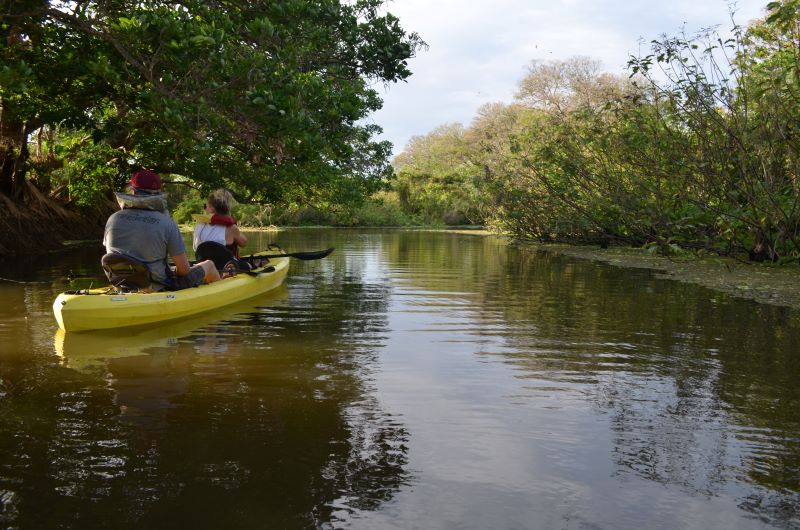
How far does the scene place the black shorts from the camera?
25.6 ft

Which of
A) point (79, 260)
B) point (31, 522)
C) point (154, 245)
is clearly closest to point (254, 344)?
point (154, 245)

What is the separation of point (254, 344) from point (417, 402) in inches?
93.6

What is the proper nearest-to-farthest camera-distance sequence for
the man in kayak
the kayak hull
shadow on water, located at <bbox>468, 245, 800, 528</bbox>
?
shadow on water, located at <bbox>468, 245, 800, 528</bbox> < the kayak hull < the man in kayak

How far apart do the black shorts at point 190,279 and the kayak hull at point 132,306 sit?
116 millimetres

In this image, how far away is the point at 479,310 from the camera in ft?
29.6

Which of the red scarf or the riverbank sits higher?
the red scarf

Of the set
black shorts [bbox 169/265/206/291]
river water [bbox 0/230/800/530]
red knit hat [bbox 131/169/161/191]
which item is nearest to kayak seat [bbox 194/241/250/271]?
black shorts [bbox 169/265/206/291]

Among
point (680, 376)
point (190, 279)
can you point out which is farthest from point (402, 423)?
point (190, 279)

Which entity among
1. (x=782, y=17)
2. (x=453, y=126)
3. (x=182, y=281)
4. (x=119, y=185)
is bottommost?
(x=182, y=281)

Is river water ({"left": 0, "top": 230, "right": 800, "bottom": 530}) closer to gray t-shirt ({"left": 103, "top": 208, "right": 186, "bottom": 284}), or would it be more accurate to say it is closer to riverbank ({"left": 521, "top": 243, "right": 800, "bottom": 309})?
gray t-shirt ({"left": 103, "top": 208, "right": 186, "bottom": 284})

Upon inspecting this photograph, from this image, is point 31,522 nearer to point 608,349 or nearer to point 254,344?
point 254,344

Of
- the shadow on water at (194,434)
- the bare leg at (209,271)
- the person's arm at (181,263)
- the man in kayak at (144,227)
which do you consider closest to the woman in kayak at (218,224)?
the bare leg at (209,271)

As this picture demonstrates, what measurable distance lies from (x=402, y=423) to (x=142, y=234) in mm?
4149

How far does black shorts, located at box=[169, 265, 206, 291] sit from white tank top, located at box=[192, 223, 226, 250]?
83 centimetres
